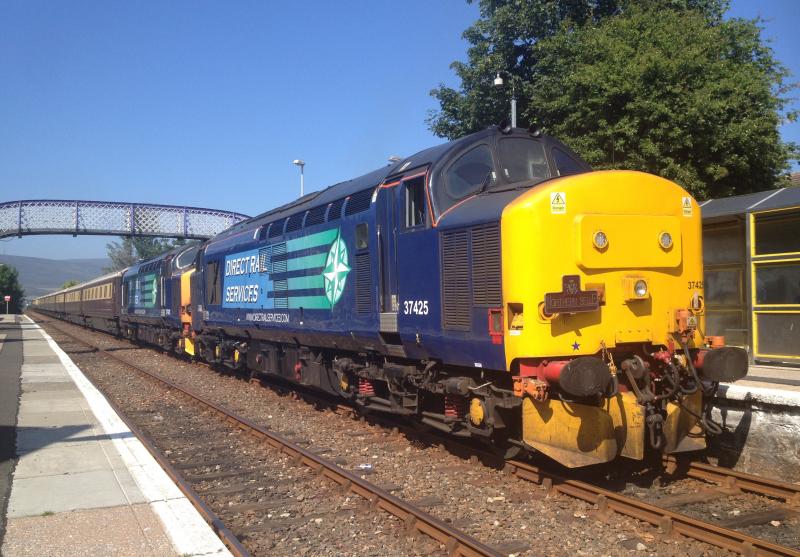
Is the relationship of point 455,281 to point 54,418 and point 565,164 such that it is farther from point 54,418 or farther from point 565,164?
point 54,418

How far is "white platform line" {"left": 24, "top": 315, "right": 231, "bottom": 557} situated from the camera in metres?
4.82

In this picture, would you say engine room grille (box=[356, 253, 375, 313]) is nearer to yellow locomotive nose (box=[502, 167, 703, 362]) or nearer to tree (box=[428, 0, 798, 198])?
yellow locomotive nose (box=[502, 167, 703, 362])

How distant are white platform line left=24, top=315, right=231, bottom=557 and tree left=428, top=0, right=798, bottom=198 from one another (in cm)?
1127

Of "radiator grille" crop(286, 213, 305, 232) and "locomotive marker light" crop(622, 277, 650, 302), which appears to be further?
"radiator grille" crop(286, 213, 305, 232)

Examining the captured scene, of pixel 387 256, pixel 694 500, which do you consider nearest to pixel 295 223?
pixel 387 256

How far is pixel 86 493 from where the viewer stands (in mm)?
6168

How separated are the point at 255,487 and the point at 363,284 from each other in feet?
8.89

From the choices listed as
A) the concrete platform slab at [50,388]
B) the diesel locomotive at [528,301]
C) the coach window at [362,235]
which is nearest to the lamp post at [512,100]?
the coach window at [362,235]

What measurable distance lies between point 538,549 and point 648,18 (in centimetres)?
1460

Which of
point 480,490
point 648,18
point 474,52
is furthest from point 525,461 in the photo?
point 474,52

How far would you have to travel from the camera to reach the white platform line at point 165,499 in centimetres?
482

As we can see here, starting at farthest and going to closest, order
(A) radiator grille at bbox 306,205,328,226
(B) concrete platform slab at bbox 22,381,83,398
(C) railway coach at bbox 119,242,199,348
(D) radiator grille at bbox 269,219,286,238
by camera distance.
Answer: (C) railway coach at bbox 119,242,199,348 → (B) concrete platform slab at bbox 22,381,83,398 → (D) radiator grille at bbox 269,219,286,238 → (A) radiator grille at bbox 306,205,328,226

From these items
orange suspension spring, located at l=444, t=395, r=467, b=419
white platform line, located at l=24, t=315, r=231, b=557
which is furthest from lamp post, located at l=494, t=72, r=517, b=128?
white platform line, located at l=24, t=315, r=231, b=557

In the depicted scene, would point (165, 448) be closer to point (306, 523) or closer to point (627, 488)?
point (306, 523)
